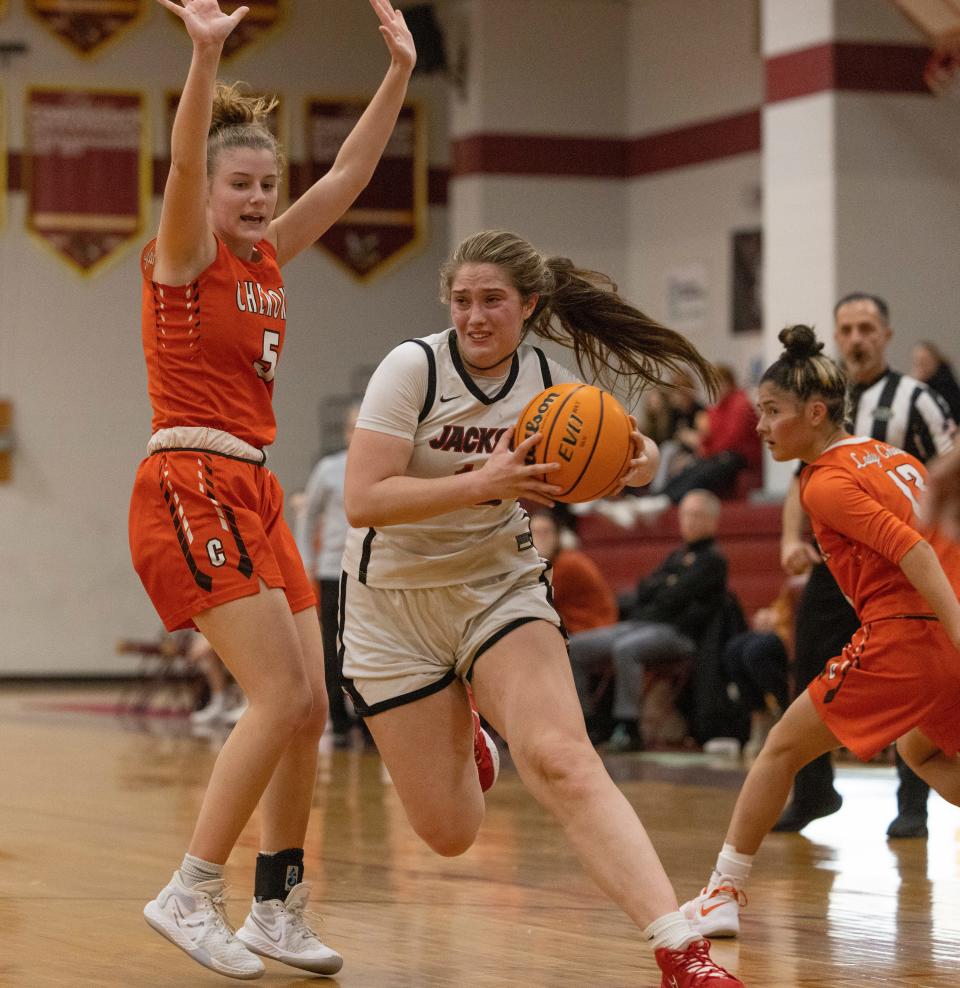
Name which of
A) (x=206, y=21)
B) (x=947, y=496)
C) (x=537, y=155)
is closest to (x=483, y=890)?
(x=206, y=21)

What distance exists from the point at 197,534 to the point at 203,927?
2.98ft

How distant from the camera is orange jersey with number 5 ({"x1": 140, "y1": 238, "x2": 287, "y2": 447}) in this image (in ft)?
14.1

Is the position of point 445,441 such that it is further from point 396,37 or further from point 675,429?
point 675,429

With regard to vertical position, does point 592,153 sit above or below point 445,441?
above

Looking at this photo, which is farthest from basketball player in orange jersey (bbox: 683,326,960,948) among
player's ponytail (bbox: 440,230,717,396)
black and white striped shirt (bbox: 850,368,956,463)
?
black and white striped shirt (bbox: 850,368,956,463)

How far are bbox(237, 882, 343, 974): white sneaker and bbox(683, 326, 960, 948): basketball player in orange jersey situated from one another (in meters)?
1.07

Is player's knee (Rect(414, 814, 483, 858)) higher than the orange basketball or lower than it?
lower

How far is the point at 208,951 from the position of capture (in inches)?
165

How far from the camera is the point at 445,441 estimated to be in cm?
429

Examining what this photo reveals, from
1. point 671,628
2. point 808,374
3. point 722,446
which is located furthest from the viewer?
point 722,446

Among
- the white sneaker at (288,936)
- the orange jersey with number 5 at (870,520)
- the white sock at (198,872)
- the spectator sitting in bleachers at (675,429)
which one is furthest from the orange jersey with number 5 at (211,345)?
the spectator sitting in bleachers at (675,429)

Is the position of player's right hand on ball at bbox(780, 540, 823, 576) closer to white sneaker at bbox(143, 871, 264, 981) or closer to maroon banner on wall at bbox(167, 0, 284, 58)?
white sneaker at bbox(143, 871, 264, 981)

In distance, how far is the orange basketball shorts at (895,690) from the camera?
5047mm

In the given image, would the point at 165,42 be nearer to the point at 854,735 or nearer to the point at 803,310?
the point at 803,310
